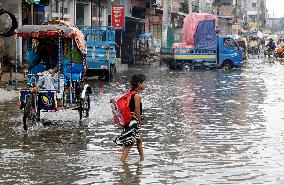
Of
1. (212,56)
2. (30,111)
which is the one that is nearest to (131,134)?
(30,111)

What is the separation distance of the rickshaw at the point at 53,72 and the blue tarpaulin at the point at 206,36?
25.5 meters

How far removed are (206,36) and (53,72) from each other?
27656mm

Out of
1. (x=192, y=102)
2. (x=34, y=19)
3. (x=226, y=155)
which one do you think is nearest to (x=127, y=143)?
(x=226, y=155)

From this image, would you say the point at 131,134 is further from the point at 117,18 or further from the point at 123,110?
the point at 117,18

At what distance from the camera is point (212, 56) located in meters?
41.5

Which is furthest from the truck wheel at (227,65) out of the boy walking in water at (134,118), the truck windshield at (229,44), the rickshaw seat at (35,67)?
the boy walking in water at (134,118)

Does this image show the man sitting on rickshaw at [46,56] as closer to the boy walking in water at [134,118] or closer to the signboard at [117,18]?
the boy walking in water at [134,118]

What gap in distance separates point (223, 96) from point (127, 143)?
12.1m

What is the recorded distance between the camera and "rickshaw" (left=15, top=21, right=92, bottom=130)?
14172 mm

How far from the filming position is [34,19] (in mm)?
34000

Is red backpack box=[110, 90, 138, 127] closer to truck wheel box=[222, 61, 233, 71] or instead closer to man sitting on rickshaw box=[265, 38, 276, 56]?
truck wheel box=[222, 61, 233, 71]

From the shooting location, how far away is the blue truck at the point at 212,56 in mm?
41500

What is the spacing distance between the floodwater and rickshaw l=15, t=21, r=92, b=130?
0.44 meters

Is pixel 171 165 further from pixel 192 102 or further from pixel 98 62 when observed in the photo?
pixel 98 62
